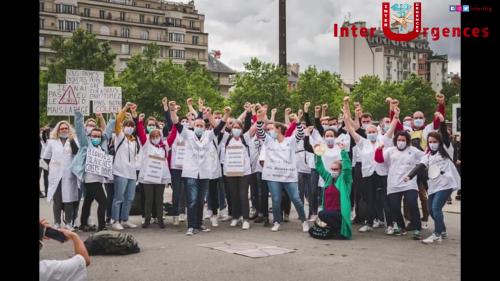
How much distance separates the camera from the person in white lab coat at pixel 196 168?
9.88 meters

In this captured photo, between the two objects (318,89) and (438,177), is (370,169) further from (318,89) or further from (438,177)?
(318,89)

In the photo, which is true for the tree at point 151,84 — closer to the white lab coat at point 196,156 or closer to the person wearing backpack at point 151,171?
the person wearing backpack at point 151,171

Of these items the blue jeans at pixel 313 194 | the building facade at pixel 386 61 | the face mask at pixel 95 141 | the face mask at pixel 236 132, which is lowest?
the blue jeans at pixel 313 194

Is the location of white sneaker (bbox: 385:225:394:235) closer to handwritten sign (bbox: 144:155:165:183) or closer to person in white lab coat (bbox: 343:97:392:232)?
person in white lab coat (bbox: 343:97:392:232)

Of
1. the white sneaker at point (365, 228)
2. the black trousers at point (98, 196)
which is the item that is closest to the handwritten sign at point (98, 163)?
the black trousers at point (98, 196)

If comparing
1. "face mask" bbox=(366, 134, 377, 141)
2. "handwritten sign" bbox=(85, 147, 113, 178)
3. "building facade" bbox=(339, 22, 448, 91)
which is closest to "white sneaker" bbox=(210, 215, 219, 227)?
"handwritten sign" bbox=(85, 147, 113, 178)

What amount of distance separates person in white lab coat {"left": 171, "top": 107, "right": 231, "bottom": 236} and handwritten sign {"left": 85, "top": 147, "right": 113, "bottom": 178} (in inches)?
51.7

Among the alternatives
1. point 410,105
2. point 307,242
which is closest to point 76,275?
point 307,242

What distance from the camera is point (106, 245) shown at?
7.86 meters

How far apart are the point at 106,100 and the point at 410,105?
61.1 m

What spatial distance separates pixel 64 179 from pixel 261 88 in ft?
133

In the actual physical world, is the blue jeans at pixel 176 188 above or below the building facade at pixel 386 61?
below

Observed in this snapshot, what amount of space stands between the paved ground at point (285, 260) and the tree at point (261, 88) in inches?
1507

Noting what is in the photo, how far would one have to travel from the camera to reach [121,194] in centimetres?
1025
